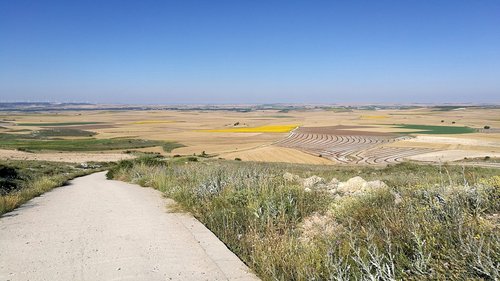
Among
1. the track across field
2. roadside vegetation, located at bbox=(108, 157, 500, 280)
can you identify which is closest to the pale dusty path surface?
roadside vegetation, located at bbox=(108, 157, 500, 280)

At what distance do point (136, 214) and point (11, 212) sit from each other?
3061mm

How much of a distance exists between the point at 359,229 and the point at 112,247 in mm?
3574

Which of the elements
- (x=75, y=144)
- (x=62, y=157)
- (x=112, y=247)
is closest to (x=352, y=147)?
(x=62, y=157)

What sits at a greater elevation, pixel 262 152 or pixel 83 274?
pixel 83 274

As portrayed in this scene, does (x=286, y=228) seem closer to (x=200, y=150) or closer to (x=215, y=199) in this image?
(x=215, y=199)

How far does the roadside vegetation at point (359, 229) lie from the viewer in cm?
343

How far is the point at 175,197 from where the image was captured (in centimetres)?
926

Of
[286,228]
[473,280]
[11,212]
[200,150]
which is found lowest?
[200,150]

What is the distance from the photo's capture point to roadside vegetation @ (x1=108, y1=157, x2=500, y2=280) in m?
3.43

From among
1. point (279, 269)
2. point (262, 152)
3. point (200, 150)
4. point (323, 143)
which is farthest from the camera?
point (323, 143)

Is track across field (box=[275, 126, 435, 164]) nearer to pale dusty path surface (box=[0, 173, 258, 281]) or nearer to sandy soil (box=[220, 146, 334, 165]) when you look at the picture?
sandy soil (box=[220, 146, 334, 165])

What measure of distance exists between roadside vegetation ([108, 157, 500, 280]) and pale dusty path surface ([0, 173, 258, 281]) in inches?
16.1

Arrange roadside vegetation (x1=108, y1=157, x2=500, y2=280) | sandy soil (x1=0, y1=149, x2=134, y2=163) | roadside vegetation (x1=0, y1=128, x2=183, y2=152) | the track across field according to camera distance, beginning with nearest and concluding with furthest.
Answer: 1. roadside vegetation (x1=108, y1=157, x2=500, y2=280)
2. sandy soil (x1=0, y1=149, x2=134, y2=163)
3. the track across field
4. roadside vegetation (x1=0, y1=128, x2=183, y2=152)

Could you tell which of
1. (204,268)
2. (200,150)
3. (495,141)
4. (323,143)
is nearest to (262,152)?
(200,150)
